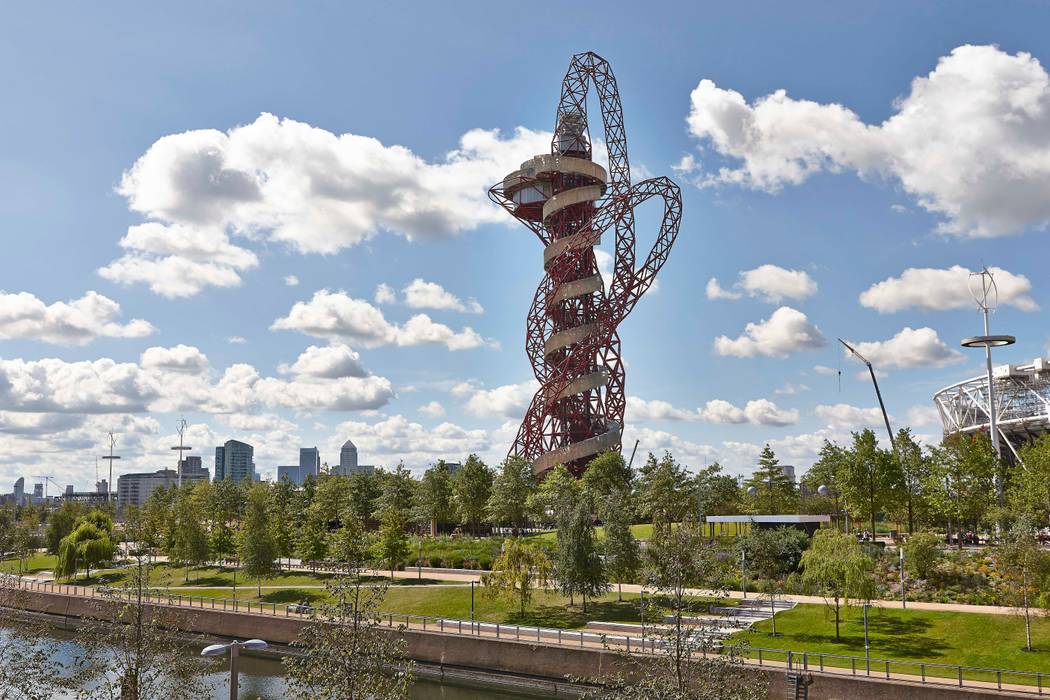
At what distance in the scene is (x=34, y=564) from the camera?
88062mm

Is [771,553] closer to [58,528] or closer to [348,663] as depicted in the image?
[348,663]

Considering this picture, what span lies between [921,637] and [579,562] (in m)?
16.9

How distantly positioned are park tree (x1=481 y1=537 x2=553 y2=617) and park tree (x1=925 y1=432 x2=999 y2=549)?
2888 cm

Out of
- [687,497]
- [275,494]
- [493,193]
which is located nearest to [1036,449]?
[687,497]

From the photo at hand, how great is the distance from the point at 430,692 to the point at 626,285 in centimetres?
5794

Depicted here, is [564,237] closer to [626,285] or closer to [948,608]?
[626,285]

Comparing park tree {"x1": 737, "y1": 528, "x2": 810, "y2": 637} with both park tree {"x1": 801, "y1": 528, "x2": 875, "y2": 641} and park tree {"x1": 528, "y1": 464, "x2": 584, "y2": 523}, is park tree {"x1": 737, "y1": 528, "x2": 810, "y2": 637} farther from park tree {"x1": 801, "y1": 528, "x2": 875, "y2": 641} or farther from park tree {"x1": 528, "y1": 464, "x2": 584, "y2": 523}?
park tree {"x1": 528, "y1": 464, "x2": 584, "y2": 523}

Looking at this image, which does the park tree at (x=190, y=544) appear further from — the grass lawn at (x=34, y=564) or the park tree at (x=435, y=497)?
the park tree at (x=435, y=497)

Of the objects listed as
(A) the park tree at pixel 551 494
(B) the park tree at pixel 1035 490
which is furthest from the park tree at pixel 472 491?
(B) the park tree at pixel 1035 490

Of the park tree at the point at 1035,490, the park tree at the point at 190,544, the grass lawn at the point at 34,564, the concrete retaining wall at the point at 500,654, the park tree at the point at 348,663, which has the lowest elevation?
the grass lawn at the point at 34,564

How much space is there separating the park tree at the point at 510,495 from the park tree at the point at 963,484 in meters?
31.8

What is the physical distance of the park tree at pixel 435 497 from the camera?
79875mm

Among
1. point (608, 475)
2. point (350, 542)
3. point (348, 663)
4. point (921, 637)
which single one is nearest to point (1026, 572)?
point (921, 637)

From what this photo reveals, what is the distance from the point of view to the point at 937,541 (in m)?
47.5
